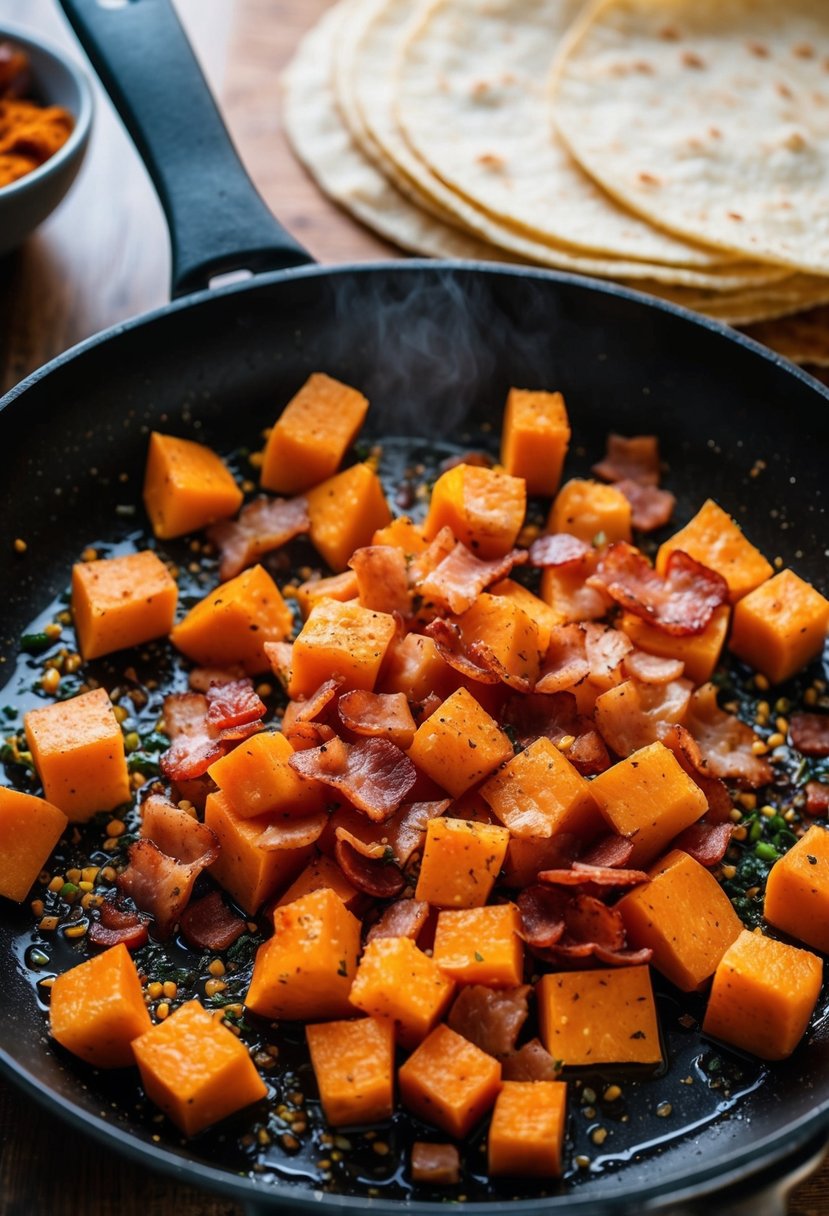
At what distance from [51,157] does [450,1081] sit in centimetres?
293

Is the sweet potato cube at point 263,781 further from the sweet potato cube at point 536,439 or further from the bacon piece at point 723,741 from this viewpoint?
the sweet potato cube at point 536,439

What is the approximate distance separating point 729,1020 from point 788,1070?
15cm

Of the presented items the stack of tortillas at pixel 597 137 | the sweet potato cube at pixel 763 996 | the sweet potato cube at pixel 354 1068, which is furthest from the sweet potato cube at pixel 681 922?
the stack of tortillas at pixel 597 137

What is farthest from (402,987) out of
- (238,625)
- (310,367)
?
(310,367)

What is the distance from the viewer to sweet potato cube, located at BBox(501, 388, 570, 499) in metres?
3.22

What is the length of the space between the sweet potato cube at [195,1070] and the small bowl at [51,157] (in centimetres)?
241

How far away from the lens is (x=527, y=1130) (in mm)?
2102

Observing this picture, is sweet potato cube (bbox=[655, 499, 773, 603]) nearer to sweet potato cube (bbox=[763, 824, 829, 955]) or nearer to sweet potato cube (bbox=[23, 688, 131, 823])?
sweet potato cube (bbox=[763, 824, 829, 955])

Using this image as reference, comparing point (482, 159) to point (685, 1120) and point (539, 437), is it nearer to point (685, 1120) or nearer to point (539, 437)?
point (539, 437)

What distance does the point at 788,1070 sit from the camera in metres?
2.34

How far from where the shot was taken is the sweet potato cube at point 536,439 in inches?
127

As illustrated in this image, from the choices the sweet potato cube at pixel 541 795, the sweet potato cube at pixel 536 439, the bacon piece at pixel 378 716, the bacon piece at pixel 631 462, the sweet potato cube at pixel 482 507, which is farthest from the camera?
the bacon piece at pixel 631 462

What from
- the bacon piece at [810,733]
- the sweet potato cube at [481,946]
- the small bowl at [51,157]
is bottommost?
the bacon piece at [810,733]

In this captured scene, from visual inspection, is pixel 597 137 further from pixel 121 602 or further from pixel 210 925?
pixel 210 925
